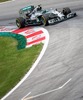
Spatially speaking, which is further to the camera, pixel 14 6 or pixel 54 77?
pixel 14 6

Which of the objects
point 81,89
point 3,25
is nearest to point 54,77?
point 81,89

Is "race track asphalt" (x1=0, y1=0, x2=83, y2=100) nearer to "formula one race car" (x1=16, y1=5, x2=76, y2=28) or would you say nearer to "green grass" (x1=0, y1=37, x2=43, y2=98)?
"formula one race car" (x1=16, y1=5, x2=76, y2=28)

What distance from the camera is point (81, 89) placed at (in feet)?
59.0

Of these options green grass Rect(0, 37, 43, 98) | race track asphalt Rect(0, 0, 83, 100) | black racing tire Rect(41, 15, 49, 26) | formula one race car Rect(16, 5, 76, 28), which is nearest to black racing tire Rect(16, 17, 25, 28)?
formula one race car Rect(16, 5, 76, 28)

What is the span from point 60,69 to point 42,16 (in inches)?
427

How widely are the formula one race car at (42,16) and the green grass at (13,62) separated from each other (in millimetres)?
3871

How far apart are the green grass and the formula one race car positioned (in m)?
3.87

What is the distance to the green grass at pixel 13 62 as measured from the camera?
69.4 feet

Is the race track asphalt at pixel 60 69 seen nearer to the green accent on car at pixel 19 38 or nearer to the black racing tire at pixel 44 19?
the black racing tire at pixel 44 19

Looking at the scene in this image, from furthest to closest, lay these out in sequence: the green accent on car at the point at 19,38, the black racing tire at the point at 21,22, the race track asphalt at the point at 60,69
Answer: the black racing tire at the point at 21,22
the green accent on car at the point at 19,38
the race track asphalt at the point at 60,69

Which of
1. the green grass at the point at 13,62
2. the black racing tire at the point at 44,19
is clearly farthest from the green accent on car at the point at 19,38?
the black racing tire at the point at 44,19

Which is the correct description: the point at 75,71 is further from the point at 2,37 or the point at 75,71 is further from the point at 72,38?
the point at 2,37

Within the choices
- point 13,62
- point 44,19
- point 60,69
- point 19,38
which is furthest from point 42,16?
point 60,69

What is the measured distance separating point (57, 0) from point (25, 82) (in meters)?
21.9
